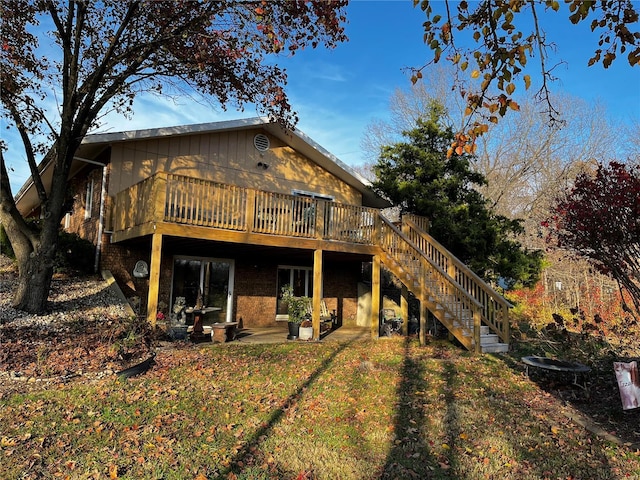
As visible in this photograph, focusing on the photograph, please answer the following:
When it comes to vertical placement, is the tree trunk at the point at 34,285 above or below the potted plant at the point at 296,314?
above

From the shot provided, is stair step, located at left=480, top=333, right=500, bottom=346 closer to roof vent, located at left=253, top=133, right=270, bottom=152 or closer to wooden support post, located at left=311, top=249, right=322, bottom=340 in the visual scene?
wooden support post, located at left=311, top=249, right=322, bottom=340

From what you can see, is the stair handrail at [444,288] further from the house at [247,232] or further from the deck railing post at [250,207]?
the deck railing post at [250,207]

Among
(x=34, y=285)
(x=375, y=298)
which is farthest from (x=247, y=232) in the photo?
(x=34, y=285)

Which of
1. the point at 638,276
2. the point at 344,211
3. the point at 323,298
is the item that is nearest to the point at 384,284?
the point at 323,298

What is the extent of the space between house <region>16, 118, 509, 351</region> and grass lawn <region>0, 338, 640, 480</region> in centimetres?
307

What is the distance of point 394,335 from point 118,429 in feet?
28.8

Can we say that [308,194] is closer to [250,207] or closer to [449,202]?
[449,202]

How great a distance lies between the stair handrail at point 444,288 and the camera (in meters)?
9.88

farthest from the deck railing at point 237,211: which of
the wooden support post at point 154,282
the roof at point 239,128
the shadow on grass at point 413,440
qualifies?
the shadow on grass at point 413,440

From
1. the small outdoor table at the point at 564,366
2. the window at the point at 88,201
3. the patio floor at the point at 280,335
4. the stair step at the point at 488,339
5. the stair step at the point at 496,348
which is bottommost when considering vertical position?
the patio floor at the point at 280,335

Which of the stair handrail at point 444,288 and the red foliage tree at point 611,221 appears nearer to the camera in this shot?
the red foliage tree at point 611,221

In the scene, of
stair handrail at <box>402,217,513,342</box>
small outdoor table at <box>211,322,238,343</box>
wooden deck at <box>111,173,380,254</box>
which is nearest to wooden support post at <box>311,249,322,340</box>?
wooden deck at <box>111,173,380,254</box>

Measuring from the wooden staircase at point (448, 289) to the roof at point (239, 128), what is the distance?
327 centimetres

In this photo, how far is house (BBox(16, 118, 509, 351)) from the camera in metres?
10.1
